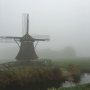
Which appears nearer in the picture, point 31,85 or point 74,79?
point 31,85

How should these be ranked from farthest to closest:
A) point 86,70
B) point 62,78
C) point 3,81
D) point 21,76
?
1. point 86,70
2. point 62,78
3. point 21,76
4. point 3,81

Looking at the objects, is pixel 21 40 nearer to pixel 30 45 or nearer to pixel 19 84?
pixel 30 45

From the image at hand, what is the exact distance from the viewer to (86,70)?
1921 inches

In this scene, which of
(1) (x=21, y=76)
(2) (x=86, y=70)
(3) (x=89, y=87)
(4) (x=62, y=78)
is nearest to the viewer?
(3) (x=89, y=87)

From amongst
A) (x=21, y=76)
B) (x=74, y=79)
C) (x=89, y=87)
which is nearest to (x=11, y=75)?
(x=21, y=76)

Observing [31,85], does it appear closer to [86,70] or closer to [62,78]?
[62,78]

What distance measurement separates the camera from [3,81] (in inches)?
1390

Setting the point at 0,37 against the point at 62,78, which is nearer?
the point at 62,78

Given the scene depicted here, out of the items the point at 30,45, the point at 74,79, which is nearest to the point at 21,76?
the point at 74,79

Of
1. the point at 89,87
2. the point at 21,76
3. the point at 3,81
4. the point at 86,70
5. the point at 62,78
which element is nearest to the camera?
the point at 89,87

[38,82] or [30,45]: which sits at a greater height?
[30,45]

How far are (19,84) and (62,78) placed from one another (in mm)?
7009

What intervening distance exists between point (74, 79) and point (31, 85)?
25.3 ft

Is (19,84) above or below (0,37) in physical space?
below
